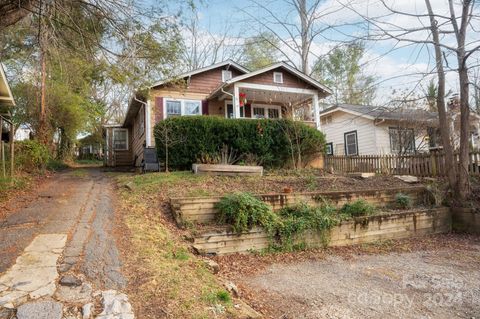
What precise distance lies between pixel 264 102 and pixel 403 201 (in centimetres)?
932

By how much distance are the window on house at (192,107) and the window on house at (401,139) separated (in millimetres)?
9858

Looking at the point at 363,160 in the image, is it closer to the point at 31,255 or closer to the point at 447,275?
the point at 447,275

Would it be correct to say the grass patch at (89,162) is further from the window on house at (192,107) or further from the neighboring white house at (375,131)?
the neighboring white house at (375,131)

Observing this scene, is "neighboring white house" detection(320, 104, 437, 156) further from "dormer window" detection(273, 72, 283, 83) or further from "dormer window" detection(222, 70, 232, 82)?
"dormer window" detection(222, 70, 232, 82)

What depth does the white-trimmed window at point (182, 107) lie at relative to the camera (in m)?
13.1

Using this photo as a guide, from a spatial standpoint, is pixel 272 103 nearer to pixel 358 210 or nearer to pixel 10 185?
pixel 358 210

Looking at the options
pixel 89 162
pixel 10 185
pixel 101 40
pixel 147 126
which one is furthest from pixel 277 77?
pixel 89 162

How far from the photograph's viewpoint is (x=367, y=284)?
411 cm

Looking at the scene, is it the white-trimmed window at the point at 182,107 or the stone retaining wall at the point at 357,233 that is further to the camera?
the white-trimmed window at the point at 182,107

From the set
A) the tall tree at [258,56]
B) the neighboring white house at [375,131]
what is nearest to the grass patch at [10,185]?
the neighboring white house at [375,131]

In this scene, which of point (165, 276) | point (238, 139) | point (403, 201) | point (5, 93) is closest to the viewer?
point (165, 276)

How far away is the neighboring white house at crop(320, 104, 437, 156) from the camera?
14.2 metres

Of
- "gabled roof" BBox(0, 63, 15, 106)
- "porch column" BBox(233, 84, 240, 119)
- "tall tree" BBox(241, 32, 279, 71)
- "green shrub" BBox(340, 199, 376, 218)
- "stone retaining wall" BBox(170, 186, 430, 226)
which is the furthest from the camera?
"tall tree" BBox(241, 32, 279, 71)

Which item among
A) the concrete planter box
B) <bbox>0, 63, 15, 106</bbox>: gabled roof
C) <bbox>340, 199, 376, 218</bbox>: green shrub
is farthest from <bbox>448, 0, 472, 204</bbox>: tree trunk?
<bbox>0, 63, 15, 106</bbox>: gabled roof
